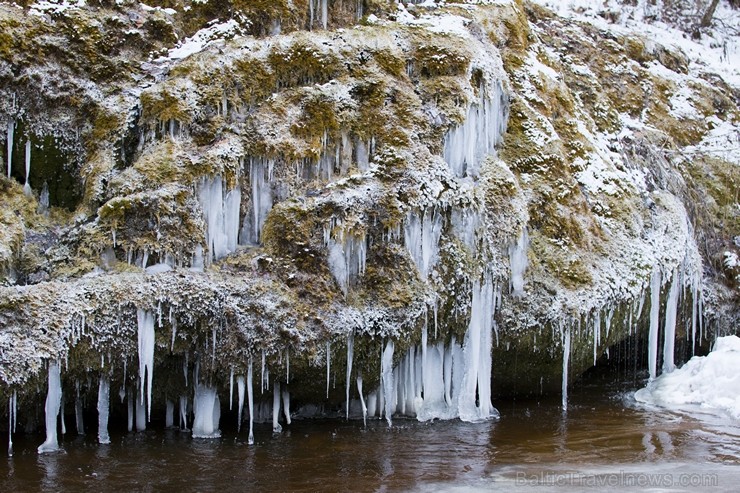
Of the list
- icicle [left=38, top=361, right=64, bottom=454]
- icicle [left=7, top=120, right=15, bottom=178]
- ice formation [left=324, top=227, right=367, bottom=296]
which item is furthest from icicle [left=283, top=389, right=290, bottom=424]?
icicle [left=7, top=120, right=15, bottom=178]

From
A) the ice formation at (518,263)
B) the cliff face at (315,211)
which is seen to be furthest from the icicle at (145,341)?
the ice formation at (518,263)

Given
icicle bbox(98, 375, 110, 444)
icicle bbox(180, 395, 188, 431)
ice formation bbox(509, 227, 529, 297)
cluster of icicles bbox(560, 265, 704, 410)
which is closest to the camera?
icicle bbox(98, 375, 110, 444)

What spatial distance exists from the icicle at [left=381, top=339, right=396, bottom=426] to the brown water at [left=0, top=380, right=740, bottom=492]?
0.26 m

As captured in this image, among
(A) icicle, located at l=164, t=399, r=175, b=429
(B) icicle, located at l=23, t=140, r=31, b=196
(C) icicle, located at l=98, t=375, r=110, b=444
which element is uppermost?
(B) icicle, located at l=23, t=140, r=31, b=196

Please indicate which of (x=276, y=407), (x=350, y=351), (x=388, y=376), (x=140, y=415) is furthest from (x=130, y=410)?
(x=388, y=376)

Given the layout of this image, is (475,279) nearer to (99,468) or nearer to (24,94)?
(99,468)

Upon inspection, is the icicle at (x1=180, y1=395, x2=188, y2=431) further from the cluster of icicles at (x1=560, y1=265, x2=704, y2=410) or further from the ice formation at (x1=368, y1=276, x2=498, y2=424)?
the cluster of icicles at (x1=560, y1=265, x2=704, y2=410)

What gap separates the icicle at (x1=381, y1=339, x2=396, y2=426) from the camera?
1136 centimetres

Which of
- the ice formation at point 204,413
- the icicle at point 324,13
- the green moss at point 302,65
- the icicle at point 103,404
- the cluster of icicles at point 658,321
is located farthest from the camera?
the icicle at point 324,13

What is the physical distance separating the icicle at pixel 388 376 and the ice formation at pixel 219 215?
2.74 metres

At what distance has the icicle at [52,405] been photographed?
9.64 metres

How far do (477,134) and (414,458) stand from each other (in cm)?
595

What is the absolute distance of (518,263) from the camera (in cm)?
1254

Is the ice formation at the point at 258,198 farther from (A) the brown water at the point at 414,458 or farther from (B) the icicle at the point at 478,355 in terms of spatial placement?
(B) the icicle at the point at 478,355
